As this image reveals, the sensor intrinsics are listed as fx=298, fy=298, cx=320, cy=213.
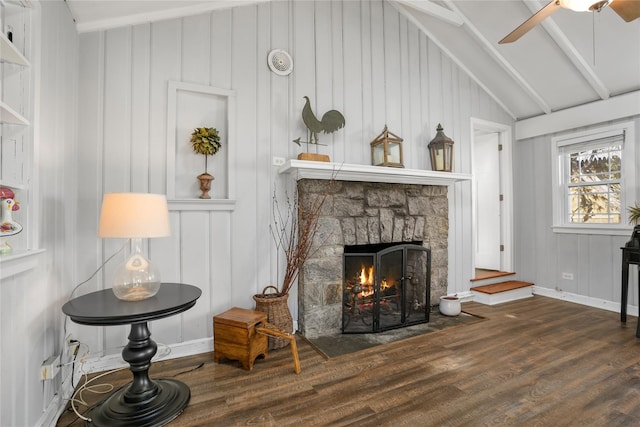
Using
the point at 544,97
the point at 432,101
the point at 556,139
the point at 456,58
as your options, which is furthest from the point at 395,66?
the point at 556,139

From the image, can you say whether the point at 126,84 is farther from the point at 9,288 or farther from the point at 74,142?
the point at 9,288

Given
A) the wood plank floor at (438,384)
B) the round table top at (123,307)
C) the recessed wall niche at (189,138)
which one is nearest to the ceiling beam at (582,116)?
the wood plank floor at (438,384)

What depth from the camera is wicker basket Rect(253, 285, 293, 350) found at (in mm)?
2498

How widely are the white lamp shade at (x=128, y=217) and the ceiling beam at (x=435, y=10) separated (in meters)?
3.38

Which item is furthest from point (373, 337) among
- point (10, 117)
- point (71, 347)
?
Answer: point (10, 117)

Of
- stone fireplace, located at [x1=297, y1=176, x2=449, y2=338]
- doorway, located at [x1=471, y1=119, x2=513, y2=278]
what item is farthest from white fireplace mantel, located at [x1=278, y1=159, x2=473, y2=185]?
doorway, located at [x1=471, y1=119, x2=513, y2=278]

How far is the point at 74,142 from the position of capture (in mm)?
2094

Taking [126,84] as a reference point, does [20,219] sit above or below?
below

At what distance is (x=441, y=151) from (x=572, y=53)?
169cm

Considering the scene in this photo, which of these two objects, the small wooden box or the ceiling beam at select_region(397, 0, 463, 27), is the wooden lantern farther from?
the small wooden box

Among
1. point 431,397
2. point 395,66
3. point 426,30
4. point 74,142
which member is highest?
point 426,30

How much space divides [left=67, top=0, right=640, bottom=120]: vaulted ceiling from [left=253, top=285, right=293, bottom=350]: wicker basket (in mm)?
2438

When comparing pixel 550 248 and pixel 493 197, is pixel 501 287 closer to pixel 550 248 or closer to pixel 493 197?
pixel 550 248

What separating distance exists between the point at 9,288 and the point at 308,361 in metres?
1.82
